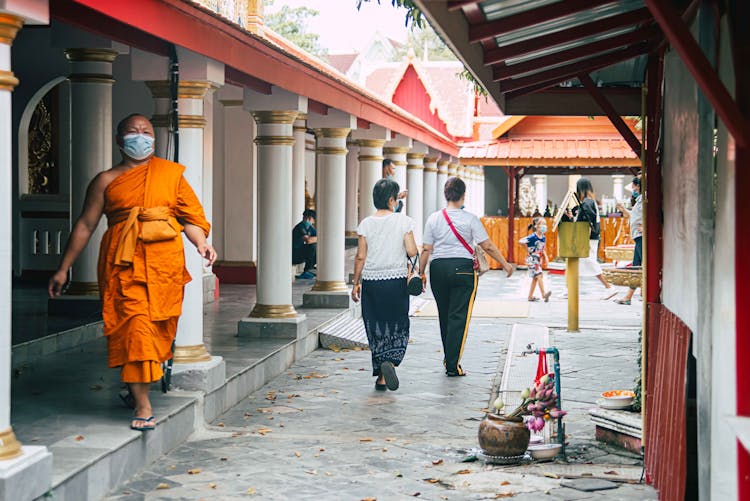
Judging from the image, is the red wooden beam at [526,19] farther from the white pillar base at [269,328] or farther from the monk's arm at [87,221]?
the white pillar base at [269,328]

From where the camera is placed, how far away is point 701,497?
467 cm

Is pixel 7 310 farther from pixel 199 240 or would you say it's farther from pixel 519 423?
pixel 519 423

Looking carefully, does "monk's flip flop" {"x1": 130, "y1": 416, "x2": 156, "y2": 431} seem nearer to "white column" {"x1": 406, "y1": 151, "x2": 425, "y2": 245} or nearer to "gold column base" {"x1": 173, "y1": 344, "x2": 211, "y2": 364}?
"gold column base" {"x1": 173, "y1": 344, "x2": 211, "y2": 364}

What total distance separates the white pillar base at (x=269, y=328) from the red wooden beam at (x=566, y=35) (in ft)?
17.4

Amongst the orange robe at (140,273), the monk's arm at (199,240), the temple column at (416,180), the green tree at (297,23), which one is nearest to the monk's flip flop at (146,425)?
the orange robe at (140,273)

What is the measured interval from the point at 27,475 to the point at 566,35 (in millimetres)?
3726

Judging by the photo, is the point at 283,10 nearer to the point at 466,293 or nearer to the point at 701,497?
the point at 466,293

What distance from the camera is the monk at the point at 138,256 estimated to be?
6.65m

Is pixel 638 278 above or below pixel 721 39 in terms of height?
below

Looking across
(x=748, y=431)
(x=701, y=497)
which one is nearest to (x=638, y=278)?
(x=701, y=497)

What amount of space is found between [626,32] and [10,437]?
4.28 metres

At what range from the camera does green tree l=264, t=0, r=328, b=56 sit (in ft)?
229

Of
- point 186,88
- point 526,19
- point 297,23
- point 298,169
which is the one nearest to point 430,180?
point 298,169

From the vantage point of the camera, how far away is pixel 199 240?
7.07 m
